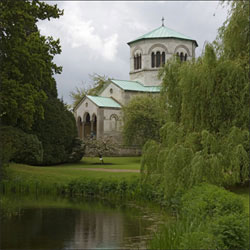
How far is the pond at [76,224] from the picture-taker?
10.3 m

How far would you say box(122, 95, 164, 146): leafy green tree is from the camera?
36.7 metres

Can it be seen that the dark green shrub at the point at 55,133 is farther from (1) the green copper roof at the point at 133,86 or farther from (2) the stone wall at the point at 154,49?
(2) the stone wall at the point at 154,49

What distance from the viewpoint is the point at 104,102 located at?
44.8 metres

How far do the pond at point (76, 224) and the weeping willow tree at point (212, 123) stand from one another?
1.68 m

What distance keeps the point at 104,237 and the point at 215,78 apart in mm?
6824

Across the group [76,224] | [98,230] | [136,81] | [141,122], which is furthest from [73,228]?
[136,81]

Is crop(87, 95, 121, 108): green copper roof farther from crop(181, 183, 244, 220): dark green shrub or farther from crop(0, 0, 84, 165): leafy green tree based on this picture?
crop(181, 183, 244, 220): dark green shrub

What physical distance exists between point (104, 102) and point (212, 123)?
3043cm

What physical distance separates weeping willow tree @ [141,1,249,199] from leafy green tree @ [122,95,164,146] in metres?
20.4

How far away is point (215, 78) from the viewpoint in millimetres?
14656

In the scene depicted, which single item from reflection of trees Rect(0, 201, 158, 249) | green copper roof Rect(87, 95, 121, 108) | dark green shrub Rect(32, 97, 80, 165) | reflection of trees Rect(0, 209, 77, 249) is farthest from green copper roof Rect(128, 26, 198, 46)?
reflection of trees Rect(0, 209, 77, 249)

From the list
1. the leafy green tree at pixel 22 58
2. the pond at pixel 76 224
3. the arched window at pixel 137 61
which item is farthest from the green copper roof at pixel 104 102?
the pond at pixel 76 224

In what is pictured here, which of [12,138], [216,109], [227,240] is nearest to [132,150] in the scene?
[12,138]

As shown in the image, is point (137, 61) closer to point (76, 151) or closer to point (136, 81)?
point (136, 81)
